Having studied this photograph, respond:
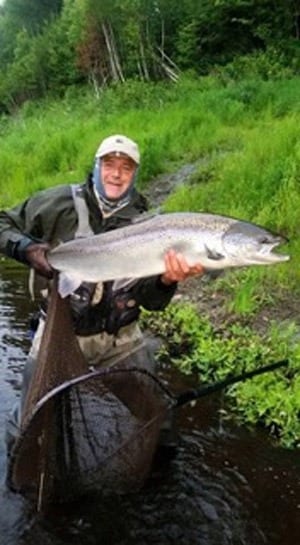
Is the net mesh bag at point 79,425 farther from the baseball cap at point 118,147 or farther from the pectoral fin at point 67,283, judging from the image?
the baseball cap at point 118,147

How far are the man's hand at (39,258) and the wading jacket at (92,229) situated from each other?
128 millimetres

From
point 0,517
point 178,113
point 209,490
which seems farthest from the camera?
point 178,113

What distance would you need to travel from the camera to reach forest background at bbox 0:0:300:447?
6.02 m

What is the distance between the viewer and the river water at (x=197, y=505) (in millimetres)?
3979

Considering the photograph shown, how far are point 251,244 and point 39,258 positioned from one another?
133 centimetres

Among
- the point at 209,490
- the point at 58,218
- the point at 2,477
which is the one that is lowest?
the point at 209,490

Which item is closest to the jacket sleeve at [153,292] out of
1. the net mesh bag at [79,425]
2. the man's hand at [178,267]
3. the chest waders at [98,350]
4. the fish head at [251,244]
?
the chest waders at [98,350]

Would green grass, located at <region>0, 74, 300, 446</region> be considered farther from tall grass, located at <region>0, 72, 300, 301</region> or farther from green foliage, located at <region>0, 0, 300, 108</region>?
green foliage, located at <region>0, 0, 300, 108</region>

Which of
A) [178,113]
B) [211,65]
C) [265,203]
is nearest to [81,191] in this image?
[265,203]

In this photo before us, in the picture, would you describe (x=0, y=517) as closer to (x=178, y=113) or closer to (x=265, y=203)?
(x=265, y=203)

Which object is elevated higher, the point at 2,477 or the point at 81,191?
the point at 81,191

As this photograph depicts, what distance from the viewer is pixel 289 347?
Result: 5.82 m

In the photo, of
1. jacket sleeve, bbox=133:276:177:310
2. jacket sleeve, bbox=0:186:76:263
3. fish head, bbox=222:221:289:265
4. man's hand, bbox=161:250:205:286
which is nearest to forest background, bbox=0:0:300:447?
jacket sleeve, bbox=133:276:177:310

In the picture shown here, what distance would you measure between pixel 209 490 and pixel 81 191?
205cm
